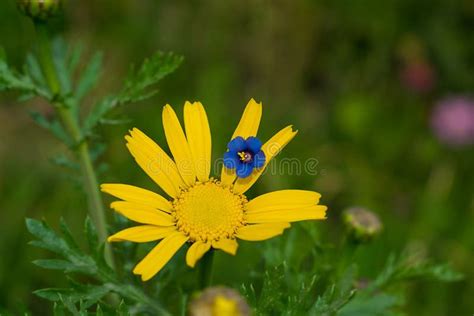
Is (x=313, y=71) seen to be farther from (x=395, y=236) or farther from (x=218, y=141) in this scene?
(x=395, y=236)

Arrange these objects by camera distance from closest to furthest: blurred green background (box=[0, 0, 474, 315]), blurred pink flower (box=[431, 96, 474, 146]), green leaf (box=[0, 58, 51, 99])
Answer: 1. green leaf (box=[0, 58, 51, 99])
2. blurred green background (box=[0, 0, 474, 315])
3. blurred pink flower (box=[431, 96, 474, 146])

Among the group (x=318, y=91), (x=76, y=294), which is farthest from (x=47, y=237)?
(x=318, y=91)

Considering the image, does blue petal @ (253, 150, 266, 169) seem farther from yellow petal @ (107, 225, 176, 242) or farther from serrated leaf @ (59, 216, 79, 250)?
serrated leaf @ (59, 216, 79, 250)

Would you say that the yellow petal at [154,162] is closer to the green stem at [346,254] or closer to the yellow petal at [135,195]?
the yellow petal at [135,195]

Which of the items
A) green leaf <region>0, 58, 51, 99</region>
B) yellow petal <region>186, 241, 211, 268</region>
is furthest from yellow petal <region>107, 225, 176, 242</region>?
green leaf <region>0, 58, 51, 99</region>

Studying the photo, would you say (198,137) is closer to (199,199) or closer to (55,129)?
(199,199)

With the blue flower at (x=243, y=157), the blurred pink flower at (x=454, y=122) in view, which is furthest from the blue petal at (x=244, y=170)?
the blurred pink flower at (x=454, y=122)
